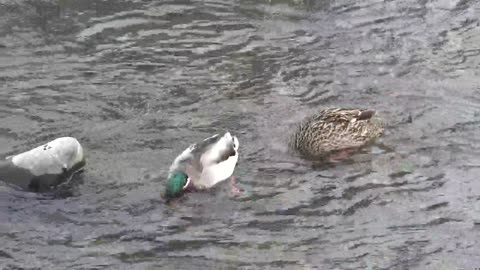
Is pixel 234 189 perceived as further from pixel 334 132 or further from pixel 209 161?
pixel 334 132

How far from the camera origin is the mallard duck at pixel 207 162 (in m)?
7.45

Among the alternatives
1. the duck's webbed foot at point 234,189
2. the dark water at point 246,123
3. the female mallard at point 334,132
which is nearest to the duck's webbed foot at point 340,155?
the female mallard at point 334,132

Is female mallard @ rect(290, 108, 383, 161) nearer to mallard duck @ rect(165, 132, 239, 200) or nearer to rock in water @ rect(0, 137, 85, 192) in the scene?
mallard duck @ rect(165, 132, 239, 200)

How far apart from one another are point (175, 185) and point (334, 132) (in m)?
1.83

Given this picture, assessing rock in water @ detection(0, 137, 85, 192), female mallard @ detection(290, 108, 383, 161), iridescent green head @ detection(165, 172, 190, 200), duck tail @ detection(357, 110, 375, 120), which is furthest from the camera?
duck tail @ detection(357, 110, 375, 120)

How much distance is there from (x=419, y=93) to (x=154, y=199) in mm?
3281

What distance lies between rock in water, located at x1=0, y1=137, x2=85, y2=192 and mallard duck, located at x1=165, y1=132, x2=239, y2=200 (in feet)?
2.86

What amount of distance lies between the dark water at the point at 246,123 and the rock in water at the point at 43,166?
11 centimetres

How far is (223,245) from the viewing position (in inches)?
263

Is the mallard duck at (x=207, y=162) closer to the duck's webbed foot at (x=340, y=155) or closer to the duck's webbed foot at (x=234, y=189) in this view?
the duck's webbed foot at (x=234, y=189)

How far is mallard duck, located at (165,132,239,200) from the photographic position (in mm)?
7449

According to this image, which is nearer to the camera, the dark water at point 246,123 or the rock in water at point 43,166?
the dark water at point 246,123

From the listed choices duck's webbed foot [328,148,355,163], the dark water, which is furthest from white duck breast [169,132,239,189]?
duck's webbed foot [328,148,355,163]

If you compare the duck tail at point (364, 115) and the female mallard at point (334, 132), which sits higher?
the duck tail at point (364, 115)
